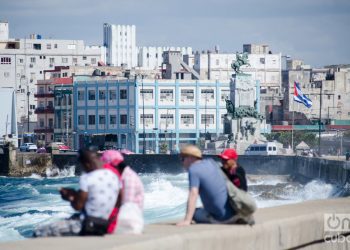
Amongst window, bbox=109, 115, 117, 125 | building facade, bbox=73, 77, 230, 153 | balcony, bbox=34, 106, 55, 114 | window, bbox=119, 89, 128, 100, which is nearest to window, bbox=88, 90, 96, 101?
building facade, bbox=73, 77, 230, 153

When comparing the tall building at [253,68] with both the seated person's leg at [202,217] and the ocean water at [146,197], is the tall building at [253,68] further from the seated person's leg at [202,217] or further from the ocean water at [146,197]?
the seated person's leg at [202,217]

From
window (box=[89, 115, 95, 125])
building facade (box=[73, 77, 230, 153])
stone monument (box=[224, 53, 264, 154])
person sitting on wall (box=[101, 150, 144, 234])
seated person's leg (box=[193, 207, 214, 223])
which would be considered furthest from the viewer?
window (box=[89, 115, 95, 125])

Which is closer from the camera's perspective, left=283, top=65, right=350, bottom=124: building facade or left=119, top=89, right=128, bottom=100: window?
left=119, top=89, right=128, bottom=100: window

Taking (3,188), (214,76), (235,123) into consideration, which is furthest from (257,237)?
(214,76)

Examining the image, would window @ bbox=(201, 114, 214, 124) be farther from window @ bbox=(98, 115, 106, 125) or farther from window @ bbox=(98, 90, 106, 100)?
window @ bbox=(98, 90, 106, 100)

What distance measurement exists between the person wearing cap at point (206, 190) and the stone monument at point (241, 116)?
3023 inches

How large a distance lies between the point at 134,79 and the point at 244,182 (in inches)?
3874

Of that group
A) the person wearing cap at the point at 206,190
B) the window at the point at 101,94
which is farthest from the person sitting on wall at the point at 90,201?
the window at the point at 101,94

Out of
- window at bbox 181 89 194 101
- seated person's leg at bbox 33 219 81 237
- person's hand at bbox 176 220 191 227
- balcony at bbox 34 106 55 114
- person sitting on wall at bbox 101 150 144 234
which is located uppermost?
window at bbox 181 89 194 101

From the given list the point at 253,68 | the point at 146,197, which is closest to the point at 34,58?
the point at 253,68

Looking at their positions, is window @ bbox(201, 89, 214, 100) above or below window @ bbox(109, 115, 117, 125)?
above

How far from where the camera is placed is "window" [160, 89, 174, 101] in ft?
378

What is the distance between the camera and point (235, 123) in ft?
307

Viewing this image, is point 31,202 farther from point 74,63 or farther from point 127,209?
point 74,63
